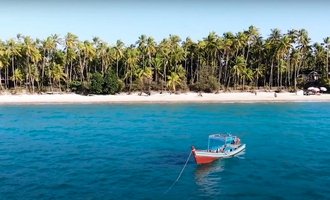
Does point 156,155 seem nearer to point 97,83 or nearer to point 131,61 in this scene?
point 97,83

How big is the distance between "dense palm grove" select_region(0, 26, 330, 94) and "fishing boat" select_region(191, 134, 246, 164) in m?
62.9

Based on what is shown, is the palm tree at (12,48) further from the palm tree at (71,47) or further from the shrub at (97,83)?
the shrub at (97,83)

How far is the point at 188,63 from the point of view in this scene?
394 feet

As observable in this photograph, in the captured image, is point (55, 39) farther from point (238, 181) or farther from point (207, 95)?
point (238, 181)

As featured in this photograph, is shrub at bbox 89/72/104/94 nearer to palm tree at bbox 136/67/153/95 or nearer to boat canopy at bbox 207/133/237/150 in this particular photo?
palm tree at bbox 136/67/153/95

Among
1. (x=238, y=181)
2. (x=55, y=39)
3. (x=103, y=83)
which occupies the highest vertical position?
(x=55, y=39)

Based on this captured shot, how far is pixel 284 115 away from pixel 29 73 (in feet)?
220

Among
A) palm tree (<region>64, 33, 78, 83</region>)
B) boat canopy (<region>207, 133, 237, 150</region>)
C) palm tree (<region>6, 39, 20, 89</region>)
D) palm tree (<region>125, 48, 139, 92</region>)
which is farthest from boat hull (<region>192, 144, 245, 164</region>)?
palm tree (<region>6, 39, 20, 89</region>)

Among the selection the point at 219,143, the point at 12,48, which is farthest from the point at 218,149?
the point at 12,48

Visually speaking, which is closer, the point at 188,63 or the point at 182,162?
the point at 182,162

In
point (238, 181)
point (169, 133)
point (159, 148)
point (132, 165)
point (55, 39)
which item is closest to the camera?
point (238, 181)

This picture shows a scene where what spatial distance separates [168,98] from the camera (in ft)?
331

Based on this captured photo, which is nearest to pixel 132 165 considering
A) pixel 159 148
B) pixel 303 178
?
pixel 159 148

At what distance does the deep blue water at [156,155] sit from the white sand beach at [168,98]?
1810 centimetres
